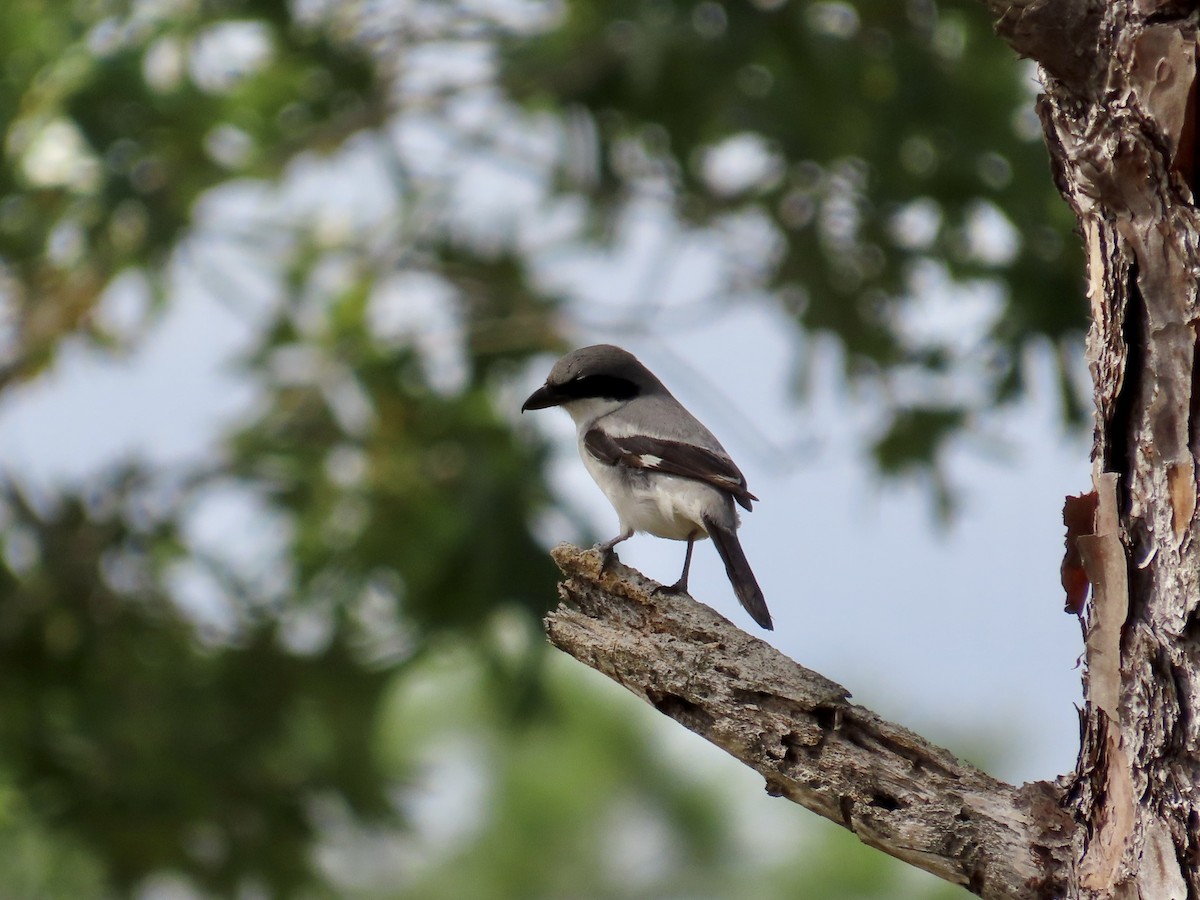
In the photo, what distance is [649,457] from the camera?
5.49 metres

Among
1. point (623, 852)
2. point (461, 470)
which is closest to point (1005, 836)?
point (461, 470)

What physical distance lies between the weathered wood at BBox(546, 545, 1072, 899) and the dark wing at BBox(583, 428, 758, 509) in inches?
65.0

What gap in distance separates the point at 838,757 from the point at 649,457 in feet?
7.78

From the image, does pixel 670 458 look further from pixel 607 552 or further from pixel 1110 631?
pixel 1110 631

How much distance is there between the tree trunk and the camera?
9.21 ft

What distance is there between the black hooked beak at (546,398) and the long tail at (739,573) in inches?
52.7

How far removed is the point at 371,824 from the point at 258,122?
16.2 ft

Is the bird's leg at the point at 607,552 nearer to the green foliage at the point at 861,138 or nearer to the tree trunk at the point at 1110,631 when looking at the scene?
the tree trunk at the point at 1110,631

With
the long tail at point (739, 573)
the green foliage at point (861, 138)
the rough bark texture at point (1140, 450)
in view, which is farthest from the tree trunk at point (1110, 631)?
the green foliage at point (861, 138)

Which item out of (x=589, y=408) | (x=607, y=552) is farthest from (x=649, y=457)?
(x=607, y=552)

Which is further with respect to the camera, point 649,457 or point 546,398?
point 546,398

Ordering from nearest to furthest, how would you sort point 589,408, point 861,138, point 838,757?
point 838,757 → point 589,408 → point 861,138

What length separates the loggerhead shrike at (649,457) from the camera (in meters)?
5.13

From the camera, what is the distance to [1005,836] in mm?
3135
